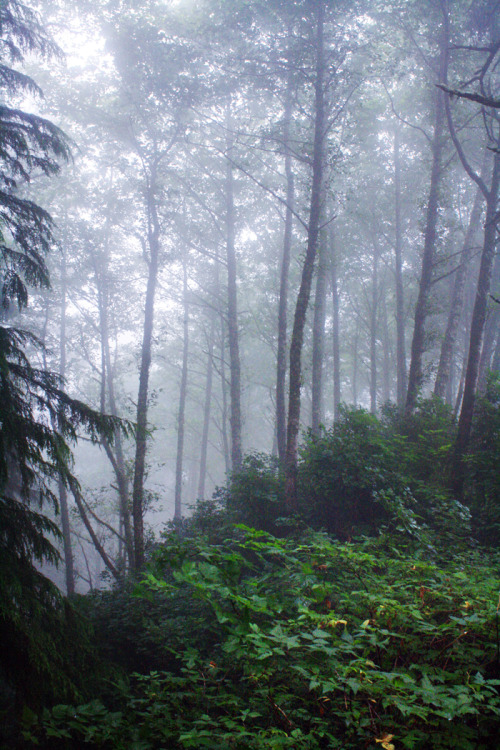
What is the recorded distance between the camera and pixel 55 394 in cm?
541

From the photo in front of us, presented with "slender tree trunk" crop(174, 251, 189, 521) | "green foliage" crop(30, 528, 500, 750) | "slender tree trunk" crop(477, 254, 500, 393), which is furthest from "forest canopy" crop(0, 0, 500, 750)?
"slender tree trunk" crop(174, 251, 189, 521)

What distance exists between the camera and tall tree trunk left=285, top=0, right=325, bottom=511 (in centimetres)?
903

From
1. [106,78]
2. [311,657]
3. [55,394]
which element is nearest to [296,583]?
[311,657]

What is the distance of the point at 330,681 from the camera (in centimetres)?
232

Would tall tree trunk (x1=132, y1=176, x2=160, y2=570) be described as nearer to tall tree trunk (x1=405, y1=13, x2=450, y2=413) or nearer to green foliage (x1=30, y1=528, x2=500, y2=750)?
tall tree trunk (x1=405, y1=13, x2=450, y2=413)

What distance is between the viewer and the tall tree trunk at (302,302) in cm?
903

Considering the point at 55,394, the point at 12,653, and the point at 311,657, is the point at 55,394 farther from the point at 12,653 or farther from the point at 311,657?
the point at 311,657

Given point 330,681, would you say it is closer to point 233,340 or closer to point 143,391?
point 143,391

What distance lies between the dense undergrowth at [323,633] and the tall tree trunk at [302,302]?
346 mm

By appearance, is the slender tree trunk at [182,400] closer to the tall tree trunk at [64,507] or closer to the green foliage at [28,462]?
the tall tree trunk at [64,507]

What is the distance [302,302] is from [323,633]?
7823mm

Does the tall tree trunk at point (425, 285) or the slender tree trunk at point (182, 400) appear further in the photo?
the slender tree trunk at point (182, 400)

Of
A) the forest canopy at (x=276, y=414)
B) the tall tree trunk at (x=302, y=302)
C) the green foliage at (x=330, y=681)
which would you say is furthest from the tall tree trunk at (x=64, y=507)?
the green foliage at (x=330, y=681)

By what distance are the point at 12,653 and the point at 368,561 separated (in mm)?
3464
